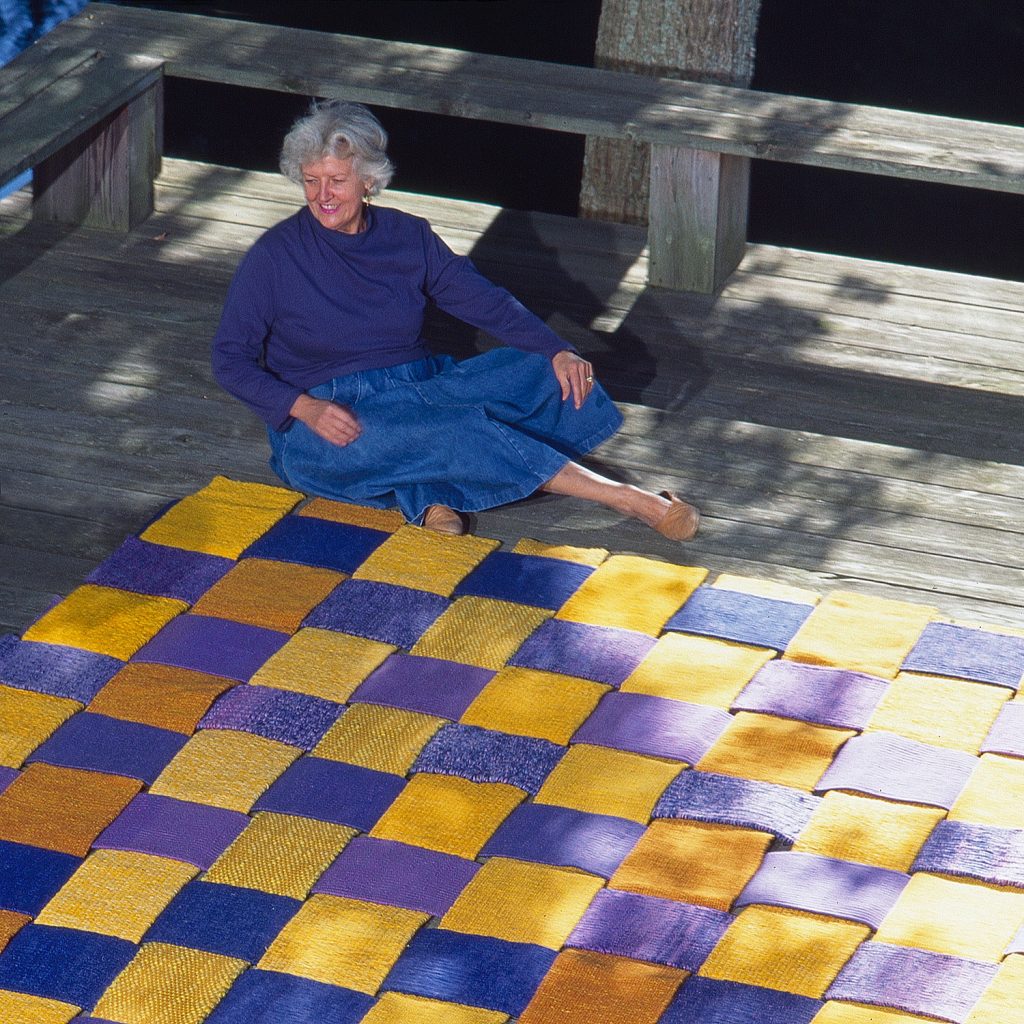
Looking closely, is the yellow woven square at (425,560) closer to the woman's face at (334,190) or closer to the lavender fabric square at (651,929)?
the woman's face at (334,190)

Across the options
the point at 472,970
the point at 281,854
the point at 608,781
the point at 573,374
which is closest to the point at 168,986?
the point at 281,854

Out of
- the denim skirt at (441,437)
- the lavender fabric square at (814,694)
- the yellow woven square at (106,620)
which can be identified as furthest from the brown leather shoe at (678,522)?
the yellow woven square at (106,620)

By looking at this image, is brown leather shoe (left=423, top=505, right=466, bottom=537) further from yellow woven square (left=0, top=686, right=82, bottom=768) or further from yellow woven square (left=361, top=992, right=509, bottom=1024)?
yellow woven square (left=361, top=992, right=509, bottom=1024)

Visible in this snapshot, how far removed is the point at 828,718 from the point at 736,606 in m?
0.37

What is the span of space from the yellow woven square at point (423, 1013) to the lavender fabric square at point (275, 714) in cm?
59

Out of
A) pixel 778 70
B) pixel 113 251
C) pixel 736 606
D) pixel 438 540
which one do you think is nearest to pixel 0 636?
pixel 438 540

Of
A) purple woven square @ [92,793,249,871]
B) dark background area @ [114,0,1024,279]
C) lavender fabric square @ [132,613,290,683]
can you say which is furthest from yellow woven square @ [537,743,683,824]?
dark background area @ [114,0,1024,279]

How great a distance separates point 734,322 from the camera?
4371mm

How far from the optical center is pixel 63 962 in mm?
2436

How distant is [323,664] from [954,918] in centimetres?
115

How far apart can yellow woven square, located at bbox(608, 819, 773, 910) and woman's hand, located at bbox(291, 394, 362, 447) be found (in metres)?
1.05

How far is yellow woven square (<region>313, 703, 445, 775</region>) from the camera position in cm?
283

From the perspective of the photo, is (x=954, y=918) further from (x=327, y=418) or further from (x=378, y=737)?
(x=327, y=418)

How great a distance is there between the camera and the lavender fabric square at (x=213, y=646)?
305 cm
